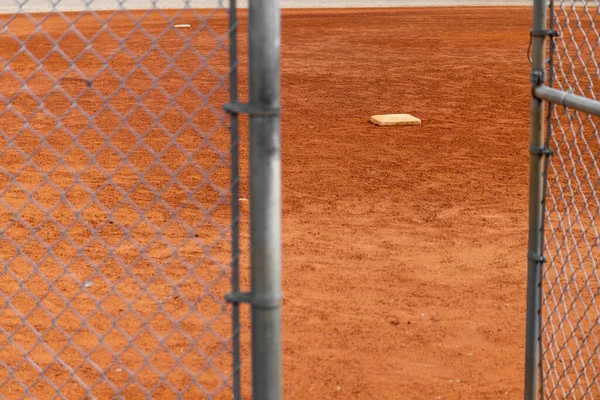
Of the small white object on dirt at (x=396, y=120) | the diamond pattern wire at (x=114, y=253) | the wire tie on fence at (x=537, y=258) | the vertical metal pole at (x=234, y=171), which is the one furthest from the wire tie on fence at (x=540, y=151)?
the small white object on dirt at (x=396, y=120)

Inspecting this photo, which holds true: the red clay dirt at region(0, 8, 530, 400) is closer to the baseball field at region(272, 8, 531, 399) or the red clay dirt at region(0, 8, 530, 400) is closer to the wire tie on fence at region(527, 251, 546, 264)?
the baseball field at region(272, 8, 531, 399)

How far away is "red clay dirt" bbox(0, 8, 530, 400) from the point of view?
5145 mm

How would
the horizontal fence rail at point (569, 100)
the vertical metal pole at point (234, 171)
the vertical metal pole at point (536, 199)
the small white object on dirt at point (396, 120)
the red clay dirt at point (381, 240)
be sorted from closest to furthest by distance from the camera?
1. the vertical metal pole at point (234, 171)
2. the horizontal fence rail at point (569, 100)
3. the vertical metal pole at point (536, 199)
4. the red clay dirt at point (381, 240)
5. the small white object on dirt at point (396, 120)

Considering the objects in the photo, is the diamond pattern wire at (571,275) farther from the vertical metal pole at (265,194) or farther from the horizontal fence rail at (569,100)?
the vertical metal pole at (265,194)

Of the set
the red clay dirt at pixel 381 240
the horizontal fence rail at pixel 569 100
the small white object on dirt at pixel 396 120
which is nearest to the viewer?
the horizontal fence rail at pixel 569 100

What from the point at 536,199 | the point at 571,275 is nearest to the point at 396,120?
the point at 571,275

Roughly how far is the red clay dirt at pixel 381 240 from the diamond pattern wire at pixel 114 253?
45 mm

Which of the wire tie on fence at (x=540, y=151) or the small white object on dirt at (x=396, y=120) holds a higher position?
the wire tie on fence at (x=540, y=151)

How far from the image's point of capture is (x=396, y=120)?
38.8 ft

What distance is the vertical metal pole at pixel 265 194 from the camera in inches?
101

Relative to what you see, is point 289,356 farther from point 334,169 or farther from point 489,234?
point 334,169

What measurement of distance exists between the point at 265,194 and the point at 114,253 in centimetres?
397

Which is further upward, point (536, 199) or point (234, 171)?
point (234, 171)

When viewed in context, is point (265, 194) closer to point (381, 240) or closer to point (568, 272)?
point (568, 272)
